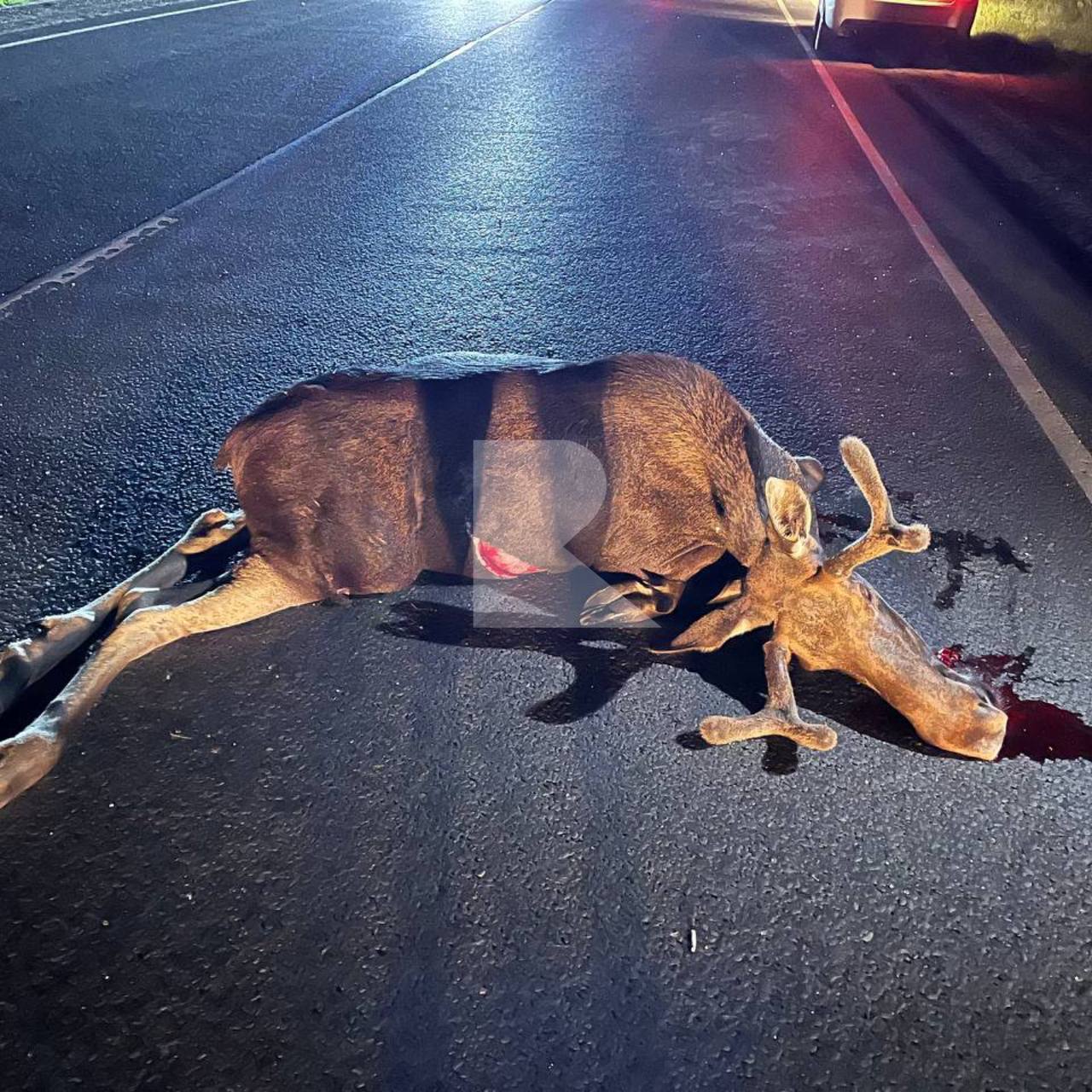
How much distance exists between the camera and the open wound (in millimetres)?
3567

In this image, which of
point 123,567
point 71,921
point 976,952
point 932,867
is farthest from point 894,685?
point 123,567

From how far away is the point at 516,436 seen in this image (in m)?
3.41

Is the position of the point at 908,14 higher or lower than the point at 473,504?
higher

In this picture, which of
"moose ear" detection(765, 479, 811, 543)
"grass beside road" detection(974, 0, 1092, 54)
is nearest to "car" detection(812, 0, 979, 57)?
"grass beside road" detection(974, 0, 1092, 54)

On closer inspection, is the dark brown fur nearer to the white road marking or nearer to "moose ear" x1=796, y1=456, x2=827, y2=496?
"moose ear" x1=796, y1=456, x2=827, y2=496

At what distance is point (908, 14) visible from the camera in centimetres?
1279

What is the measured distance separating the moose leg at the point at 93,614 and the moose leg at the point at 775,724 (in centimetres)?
218

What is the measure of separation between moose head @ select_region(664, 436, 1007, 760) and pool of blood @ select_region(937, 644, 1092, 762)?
23 cm

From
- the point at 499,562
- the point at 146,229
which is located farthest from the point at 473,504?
the point at 146,229

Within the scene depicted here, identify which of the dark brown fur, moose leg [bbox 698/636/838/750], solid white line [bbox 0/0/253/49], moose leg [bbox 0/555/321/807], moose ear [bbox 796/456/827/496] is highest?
the dark brown fur

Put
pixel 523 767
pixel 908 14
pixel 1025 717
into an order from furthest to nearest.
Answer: pixel 908 14
pixel 1025 717
pixel 523 767

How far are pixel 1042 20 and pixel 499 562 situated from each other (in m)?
13.1

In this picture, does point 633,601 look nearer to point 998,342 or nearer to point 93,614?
point 93,614

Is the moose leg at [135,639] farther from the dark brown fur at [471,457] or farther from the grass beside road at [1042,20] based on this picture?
the grass beside road at [1042,20]
